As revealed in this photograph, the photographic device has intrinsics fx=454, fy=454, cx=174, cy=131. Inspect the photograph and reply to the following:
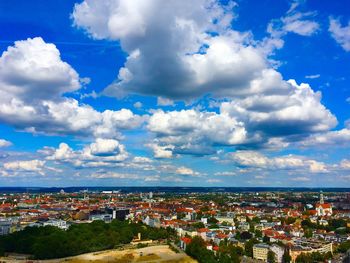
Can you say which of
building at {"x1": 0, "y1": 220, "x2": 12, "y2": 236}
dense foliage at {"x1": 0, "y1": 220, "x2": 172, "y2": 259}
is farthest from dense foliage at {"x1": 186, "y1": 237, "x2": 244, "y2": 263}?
building at {"x1": 0, "y1": 220, "x2": 12, "y2": 236}

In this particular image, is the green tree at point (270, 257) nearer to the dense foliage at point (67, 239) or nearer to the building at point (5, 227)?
the dense foliage at point (67, 239)

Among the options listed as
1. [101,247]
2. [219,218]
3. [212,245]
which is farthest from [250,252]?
[219,218]

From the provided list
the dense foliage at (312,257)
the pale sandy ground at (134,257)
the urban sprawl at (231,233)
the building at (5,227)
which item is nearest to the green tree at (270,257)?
the urban sprawl at (231,233)

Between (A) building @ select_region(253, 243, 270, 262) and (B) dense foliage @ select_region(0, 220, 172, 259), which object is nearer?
(B) dense foliage @ select_region(0, 220, 172, 259)

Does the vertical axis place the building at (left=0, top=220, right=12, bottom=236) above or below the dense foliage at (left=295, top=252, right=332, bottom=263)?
above

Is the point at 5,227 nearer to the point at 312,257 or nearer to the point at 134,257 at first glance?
the point at 134,257

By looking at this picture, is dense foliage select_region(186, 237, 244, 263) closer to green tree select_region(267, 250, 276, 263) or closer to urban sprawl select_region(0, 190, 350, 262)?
urban sprawl select_region(0, 190, 350, 262)
